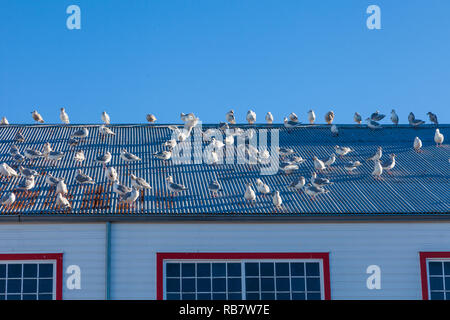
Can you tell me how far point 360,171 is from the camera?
67.9ft

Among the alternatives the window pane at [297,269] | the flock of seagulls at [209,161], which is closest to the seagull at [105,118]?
the flock of seagulls at [209,161]

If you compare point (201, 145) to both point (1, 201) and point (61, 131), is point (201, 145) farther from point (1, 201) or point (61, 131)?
point (1, 201)

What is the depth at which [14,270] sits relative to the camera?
54.9ft

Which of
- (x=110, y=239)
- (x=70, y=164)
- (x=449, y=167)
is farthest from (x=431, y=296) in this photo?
(x=70, y=164)

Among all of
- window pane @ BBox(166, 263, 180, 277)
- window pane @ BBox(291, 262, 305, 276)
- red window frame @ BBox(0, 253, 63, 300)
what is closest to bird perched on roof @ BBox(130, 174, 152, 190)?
window pane @ BBox(166, 263, 180, 277)

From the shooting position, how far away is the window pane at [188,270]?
1702cm

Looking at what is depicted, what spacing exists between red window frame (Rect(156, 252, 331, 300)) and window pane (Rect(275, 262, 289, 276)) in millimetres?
167

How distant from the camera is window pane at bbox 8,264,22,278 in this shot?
16.7m

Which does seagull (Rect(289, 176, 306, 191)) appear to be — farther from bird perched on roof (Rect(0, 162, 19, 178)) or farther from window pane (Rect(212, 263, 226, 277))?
bird perched on roof (Rect(0, 162, 19, 178))

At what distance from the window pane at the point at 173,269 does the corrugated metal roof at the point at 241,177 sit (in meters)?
1.18

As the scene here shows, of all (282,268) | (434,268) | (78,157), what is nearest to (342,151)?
(434,268)

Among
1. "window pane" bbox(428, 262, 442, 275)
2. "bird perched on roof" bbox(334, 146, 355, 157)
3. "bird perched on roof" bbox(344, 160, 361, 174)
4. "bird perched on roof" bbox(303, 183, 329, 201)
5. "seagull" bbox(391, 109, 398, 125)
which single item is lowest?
"window pane" bbox(428, 262, 442, 275)

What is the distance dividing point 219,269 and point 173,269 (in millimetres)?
1064

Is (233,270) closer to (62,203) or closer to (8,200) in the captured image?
(62,203)
